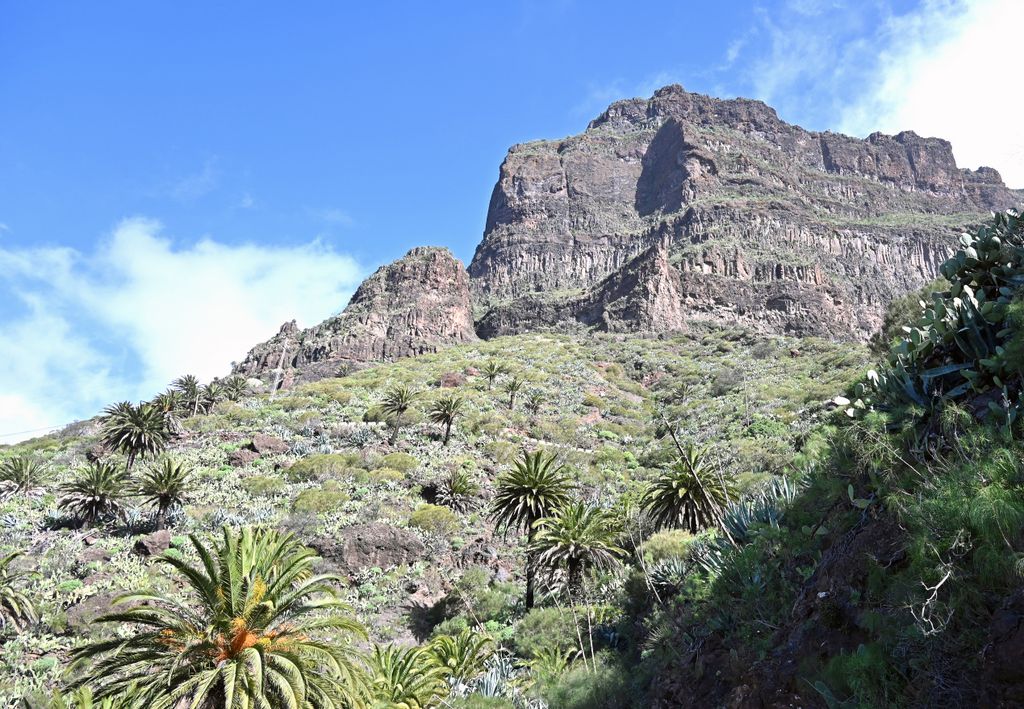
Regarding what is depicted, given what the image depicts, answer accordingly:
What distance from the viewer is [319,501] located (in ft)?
110

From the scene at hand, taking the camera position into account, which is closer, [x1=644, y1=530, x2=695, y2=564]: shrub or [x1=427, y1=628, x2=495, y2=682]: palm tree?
[x1=644, y1=530, x2=695, y2=564]: shrub

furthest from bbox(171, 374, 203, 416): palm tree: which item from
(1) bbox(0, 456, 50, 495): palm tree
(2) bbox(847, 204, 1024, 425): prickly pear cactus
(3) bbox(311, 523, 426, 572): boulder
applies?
(2) bbox(847, 204, 1024, 425): prickly pear cactus

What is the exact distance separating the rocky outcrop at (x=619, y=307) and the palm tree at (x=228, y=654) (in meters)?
86.9

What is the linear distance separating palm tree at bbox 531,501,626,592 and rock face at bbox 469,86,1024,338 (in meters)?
81.6

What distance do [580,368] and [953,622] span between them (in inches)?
2658

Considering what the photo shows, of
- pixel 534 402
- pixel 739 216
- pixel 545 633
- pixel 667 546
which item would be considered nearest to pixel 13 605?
pixel 545 633

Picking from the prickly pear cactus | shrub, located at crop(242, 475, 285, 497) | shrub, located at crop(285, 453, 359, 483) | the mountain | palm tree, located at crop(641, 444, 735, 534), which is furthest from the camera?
the mountain

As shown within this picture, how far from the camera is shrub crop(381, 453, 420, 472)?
39.5 metres

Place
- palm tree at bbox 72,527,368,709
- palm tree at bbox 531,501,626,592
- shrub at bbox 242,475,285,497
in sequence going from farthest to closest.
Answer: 1. shrub at bbox 242,475,285,497
2. palm tree at bbox 531,501,626,592
3. palm tree at bbox 72,527,368,709

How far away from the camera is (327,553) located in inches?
1109

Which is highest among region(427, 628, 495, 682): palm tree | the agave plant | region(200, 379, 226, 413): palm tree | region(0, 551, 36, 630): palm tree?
region(200, 379, 226, 413): palm tree

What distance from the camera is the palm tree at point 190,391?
56.4 metres

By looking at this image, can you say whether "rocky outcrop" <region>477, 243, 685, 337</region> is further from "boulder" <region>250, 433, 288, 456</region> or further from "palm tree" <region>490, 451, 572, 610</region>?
"palm tree" <region>490, 451, 572, 610</region>

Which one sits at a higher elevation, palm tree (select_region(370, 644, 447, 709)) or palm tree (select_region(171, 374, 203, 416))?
palm tree (select_region(171, 374, 203, 416))
